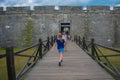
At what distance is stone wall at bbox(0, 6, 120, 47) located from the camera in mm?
27656

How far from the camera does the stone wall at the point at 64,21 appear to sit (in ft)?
90.7

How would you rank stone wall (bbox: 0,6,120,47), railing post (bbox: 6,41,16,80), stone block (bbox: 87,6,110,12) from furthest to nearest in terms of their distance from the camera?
stone wall (bbox: 0,6,120,47) → stone block (bbox: 87,6,110,12) → railing post (bbox: 6,41,16,80)

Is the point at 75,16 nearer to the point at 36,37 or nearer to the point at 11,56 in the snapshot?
the point at 36,37

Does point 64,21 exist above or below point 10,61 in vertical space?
above

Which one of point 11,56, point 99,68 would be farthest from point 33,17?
point 11,56

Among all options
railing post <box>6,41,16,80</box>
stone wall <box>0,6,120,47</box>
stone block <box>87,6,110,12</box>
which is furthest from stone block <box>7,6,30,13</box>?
railing post <box>6,41,16,80</box>

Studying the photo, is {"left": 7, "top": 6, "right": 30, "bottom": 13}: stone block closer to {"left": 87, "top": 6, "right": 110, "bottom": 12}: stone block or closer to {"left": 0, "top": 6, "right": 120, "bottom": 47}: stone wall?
{"left": 0, "top": 6, "right": 120, "bottom": 47}: stone wall

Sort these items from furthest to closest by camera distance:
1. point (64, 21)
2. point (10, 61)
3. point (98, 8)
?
point (64, 21), point (98, 8), point (10, 61)

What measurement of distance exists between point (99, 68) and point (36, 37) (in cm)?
2028

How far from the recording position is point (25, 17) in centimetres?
2775

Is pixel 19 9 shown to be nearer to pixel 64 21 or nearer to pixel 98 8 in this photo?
pixel 64 21

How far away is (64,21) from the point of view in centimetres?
2816

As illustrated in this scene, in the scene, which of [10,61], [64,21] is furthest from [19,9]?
[10,61]

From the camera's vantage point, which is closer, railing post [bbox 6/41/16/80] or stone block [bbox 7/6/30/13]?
railing post [bbox 6/41/16/80]
